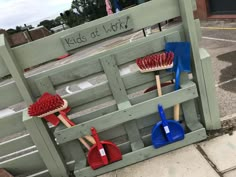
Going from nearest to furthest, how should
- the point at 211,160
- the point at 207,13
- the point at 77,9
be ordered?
the point at 211,160
the point at 207,13
the point at 77,9

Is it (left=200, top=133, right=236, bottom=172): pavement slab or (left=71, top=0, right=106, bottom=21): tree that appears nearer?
(left=200, top=133, right=236, bottom=172): pavement slab

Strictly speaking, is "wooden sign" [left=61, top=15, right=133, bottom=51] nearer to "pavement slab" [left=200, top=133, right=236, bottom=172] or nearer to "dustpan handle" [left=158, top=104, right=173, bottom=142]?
"dustpan handle" [left=158, top=104, right=173, bottom=142]

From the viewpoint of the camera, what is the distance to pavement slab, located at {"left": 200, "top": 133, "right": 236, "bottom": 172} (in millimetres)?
2607

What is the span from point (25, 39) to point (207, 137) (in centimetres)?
3826

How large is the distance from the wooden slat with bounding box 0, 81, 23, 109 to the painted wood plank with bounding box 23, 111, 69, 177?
0.20 metres

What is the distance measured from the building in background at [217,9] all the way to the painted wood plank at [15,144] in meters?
9.82

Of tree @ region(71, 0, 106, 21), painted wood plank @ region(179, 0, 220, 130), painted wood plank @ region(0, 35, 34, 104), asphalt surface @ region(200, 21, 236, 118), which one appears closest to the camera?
painted wood plank @ region(0, 35, 34, 104)

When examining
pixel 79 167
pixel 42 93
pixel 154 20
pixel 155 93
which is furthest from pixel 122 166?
pixel 154 20

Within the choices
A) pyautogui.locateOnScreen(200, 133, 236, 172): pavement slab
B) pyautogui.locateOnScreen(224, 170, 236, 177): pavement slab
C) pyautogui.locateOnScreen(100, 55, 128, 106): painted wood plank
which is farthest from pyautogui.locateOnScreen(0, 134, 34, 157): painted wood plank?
pyautogui.locateOnScreen(224, 170, 236, 177): pavement slab

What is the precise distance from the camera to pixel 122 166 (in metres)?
3.04

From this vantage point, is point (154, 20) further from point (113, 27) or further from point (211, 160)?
point (211, 160)

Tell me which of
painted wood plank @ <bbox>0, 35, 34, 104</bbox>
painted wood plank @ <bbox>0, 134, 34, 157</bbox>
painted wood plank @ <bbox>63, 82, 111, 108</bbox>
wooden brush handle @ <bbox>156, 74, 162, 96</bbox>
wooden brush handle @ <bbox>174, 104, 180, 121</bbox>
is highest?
painted wood plank @ <bbox>0, 35, 34, 104</bbox>

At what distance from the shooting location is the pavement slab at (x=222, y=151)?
8.55 ft

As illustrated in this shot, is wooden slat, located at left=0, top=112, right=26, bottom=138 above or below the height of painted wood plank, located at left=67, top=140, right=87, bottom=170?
above
